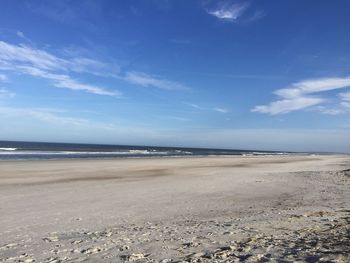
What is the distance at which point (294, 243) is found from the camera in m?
7.62

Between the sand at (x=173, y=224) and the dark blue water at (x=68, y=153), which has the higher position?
the dark blue water at (x=68, y=153)

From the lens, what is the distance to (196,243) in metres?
7.92

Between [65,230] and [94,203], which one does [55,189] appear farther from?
[65,230]

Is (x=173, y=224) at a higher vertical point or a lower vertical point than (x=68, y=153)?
lower

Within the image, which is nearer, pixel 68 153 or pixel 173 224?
pixel 173 224

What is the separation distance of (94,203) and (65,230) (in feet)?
14.3

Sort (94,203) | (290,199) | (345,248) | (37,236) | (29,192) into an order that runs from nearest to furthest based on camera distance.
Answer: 1. (345,248)
2. (37,236)
3. (94,203)
4. (290,199)
5. (29,192)

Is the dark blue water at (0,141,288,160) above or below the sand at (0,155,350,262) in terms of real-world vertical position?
above

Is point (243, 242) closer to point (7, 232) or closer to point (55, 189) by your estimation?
point (7, 232)

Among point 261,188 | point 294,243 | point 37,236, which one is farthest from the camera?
point 261,188

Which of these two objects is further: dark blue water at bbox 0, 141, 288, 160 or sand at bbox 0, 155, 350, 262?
dark blue water at bbox 0, 141, 288, 160

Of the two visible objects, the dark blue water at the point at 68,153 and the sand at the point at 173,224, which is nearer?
the sand at the point at 173,224

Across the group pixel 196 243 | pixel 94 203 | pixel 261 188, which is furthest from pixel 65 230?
pixel 261 188

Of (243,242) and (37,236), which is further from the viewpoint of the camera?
(37,236)
